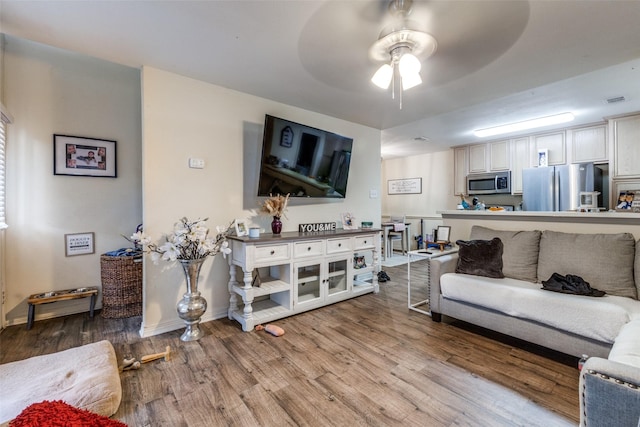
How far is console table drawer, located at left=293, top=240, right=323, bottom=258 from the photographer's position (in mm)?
2744

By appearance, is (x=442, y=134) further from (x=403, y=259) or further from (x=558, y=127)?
(x=403, y=259)

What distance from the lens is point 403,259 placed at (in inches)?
219

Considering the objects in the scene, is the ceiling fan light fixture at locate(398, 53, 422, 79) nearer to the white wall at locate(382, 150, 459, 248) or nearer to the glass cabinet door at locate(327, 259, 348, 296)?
the glass cabinet door at locate(327, 259, 348, 296)

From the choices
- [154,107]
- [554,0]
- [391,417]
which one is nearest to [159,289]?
[154,107]

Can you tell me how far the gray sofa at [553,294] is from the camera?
171 cm

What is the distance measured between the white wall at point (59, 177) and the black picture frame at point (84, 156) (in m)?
0.05

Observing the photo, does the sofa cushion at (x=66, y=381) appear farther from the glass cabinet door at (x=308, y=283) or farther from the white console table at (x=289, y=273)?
the glass cabinet door at (x=308, y=283)

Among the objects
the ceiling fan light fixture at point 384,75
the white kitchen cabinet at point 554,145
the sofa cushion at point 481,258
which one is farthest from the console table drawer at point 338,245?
the white kitchen cabinet at point 554,145

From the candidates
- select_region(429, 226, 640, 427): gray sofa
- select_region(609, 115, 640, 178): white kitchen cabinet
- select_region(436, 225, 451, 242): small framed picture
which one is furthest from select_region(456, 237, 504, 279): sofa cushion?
select_region(609, 115, 640, 178): white kitchen cabinet

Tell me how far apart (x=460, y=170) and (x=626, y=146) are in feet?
7.70

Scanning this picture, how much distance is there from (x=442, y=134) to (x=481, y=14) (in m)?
3.27

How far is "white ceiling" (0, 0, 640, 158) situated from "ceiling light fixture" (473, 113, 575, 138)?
26.9 inches

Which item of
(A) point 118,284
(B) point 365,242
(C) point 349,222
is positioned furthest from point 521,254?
(A) point 118,284

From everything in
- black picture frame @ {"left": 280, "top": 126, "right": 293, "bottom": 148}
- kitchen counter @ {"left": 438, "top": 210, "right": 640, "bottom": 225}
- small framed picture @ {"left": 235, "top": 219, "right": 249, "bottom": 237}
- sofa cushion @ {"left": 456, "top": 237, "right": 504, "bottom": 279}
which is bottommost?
sofa cushion @ {"left": 456, "top": 237, "right": 504, "bottom": 279}
